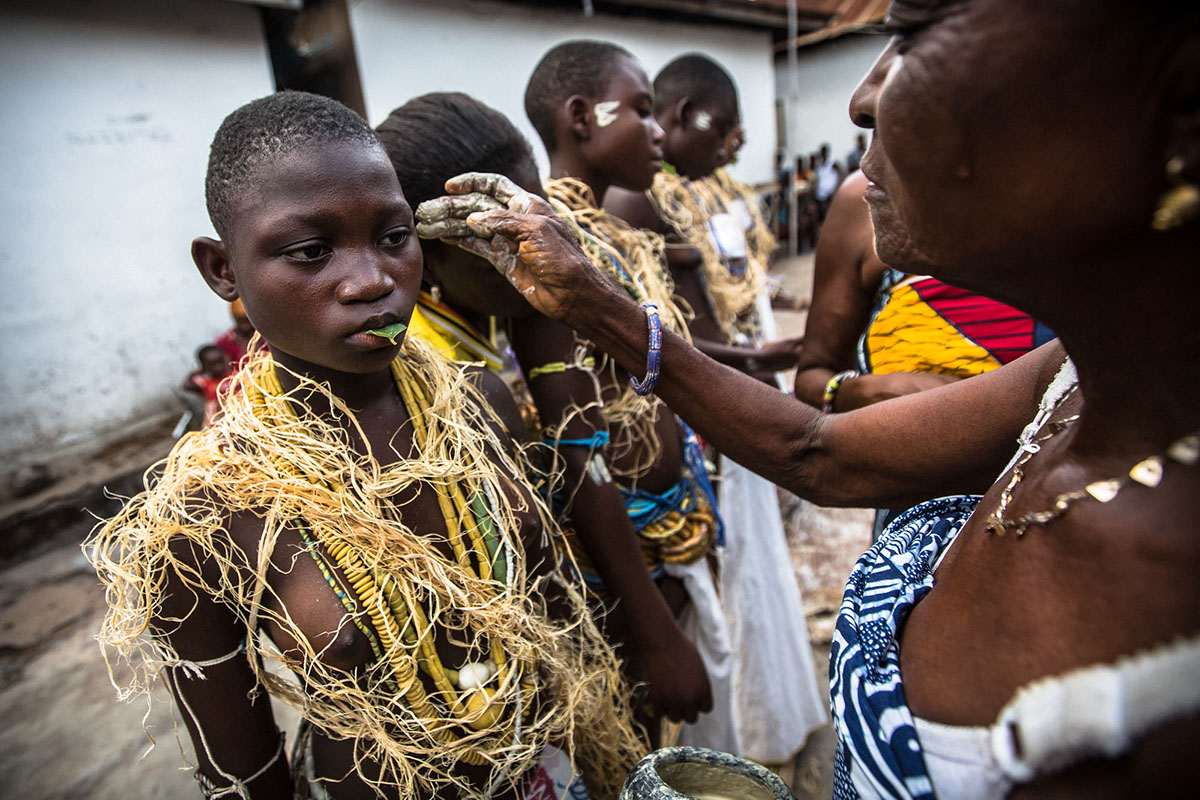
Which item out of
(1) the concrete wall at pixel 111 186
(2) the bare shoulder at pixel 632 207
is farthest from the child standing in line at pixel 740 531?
(1) the concrete wall at pixel 111 186

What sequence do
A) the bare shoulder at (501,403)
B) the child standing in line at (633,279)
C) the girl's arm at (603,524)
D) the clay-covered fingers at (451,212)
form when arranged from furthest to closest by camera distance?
the child standing in line at (633,279) → the girl's arm at (603,524) → the bare shoulder at (501,403) → the clay-covered fingers at (451,212)

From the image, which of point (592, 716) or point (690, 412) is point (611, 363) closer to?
point (690, 412)

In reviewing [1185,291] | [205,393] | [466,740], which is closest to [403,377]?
→ [466,740]

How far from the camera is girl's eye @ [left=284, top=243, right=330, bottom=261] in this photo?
48.7 inches

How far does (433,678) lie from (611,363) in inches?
43.4

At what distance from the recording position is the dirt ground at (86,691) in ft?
9.38

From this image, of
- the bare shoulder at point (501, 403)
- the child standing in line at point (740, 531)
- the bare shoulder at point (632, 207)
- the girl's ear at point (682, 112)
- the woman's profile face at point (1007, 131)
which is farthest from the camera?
the girl's ear at point (682, 112)

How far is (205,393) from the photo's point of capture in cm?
486

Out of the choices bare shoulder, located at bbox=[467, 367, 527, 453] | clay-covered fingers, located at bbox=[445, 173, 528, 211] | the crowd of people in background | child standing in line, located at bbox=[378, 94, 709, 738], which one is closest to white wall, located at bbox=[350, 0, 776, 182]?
the crowd of people in background

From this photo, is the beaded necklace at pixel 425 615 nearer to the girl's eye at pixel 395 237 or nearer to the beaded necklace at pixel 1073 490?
the girl's eye at pixel 395 237

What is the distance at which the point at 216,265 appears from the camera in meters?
1.38

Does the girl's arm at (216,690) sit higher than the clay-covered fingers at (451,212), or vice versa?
the clay-covered fingers at (451,212)

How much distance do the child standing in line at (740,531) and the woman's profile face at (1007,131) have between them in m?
2.08

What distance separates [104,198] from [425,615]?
186 inches
